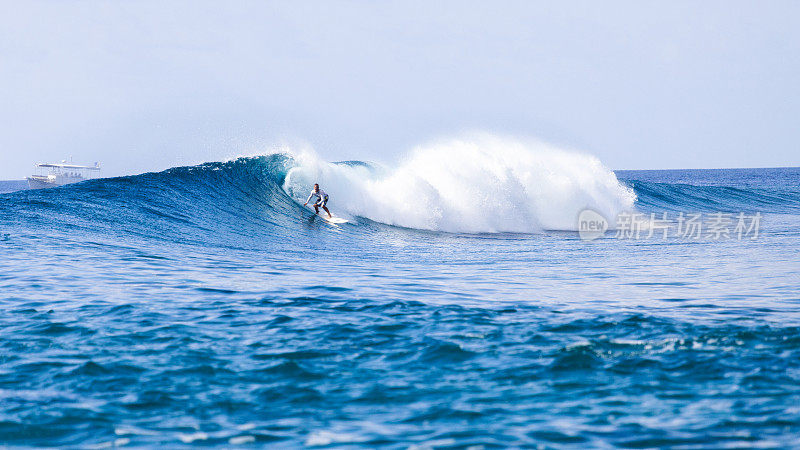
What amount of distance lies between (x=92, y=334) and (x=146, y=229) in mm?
8934

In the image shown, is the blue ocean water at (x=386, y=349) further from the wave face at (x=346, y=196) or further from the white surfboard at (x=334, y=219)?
the white surfboard at (x=334, y=219)

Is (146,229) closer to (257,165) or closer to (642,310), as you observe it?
(257,165)

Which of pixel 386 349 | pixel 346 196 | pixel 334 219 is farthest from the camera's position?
pixel 346 196

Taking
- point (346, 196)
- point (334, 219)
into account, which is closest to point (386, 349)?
point (334, 219)

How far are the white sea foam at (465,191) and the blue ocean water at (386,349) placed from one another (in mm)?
8982

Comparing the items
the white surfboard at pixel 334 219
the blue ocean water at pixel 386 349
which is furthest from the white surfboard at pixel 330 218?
the blue ocean water at pixel 386 349

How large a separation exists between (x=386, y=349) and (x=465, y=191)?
17974 mm

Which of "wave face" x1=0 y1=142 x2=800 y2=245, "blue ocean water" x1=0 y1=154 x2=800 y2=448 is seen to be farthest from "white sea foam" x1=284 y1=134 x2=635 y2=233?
"blue ocean water" x1=0 y1=154 x2=800 y2=448

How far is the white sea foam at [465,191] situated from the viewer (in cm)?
2266

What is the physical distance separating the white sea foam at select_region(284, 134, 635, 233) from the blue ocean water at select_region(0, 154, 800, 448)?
898cm

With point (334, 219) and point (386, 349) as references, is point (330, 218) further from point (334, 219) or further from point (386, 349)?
point (386, 349)

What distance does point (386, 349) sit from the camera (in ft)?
21.1

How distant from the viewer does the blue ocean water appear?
4.61 meters

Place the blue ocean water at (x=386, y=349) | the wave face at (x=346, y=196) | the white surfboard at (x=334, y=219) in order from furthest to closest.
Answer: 1. the white surfboard at (x=334, y=219)
2. the wave face at (x=346, y=196)
3. the blue ocean water at (x=386, y=349)
